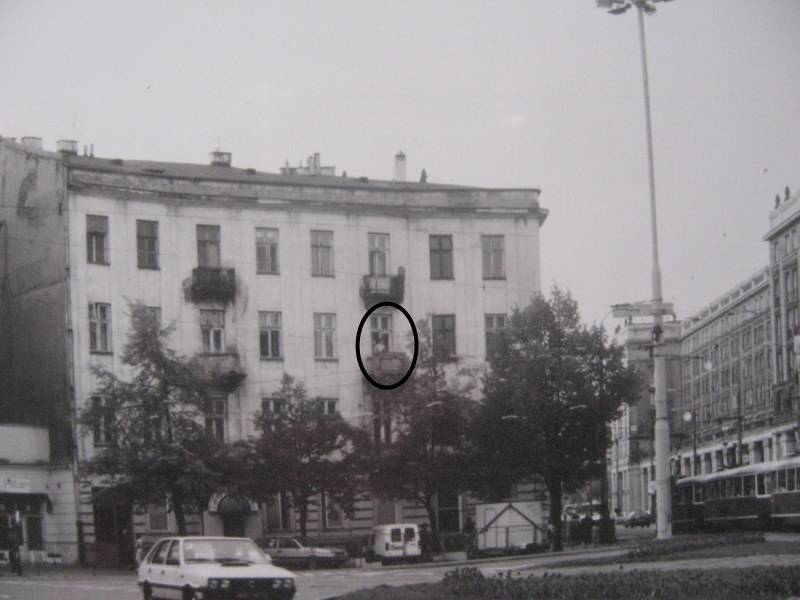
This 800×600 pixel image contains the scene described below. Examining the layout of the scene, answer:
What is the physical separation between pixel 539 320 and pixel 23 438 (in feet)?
47.8

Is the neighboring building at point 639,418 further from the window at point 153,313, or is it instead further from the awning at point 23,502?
the awning at point 23,502

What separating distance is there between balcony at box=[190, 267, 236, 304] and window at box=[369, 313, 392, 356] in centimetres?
347

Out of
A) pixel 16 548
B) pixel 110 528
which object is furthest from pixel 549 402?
pixel 16 548

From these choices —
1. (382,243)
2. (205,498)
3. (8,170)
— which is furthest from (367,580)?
(8,170)

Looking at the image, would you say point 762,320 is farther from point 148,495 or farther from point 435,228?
point 148,495

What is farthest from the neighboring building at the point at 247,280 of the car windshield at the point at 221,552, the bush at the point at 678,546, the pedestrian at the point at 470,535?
the car windshield at the point at 221,552

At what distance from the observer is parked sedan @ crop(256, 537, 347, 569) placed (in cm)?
3191

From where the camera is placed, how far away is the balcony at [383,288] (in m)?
32.0

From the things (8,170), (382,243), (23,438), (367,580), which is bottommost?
(367,580)

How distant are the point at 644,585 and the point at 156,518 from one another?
59.4ft

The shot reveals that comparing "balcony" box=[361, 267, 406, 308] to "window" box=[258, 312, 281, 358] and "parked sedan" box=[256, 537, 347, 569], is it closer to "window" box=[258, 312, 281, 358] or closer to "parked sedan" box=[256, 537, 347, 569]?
"window" box=[258, 312, 281, 358]

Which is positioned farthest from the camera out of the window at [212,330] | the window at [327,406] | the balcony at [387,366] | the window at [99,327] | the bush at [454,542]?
the bush at [454,542]

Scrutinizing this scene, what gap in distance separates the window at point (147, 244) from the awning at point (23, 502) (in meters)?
6.54

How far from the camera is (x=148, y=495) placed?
108 feet
